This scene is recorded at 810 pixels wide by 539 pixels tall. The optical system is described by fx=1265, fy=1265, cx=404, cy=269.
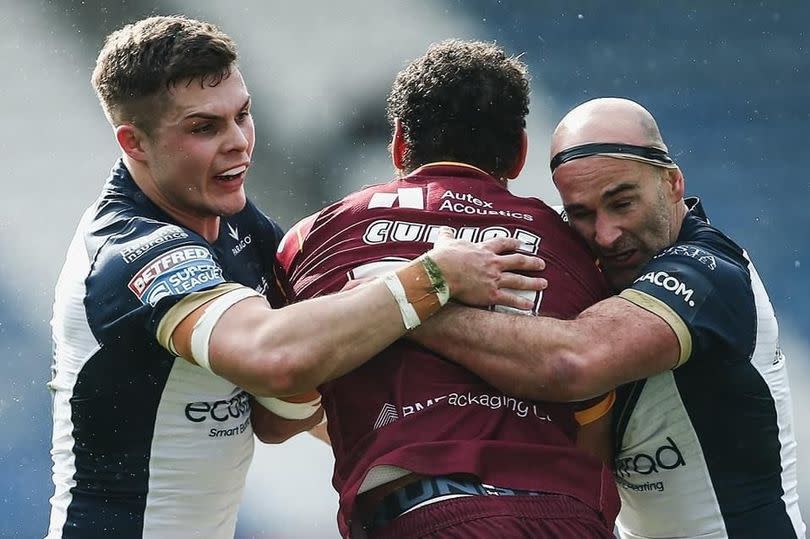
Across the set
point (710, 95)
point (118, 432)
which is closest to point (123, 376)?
point (118, 432)

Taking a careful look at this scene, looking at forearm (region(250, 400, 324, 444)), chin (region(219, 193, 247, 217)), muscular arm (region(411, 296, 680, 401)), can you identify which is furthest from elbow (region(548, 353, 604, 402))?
chin (region(219, 193, 247, 217))

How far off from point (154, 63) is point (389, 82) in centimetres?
373

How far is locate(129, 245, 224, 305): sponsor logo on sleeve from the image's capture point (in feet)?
10.9

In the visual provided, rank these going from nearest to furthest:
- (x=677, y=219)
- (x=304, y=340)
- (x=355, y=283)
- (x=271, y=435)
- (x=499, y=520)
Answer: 1. (x=499, y=520)
2. (x=304, y=340)
3. (x=355, y=283)
4. (x=677, y=219)
5. (x=271, y=435)

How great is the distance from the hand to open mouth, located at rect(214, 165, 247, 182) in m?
0.78

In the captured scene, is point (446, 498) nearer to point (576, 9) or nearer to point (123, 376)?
point (123, 376)

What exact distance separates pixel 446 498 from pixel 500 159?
109 centimetres

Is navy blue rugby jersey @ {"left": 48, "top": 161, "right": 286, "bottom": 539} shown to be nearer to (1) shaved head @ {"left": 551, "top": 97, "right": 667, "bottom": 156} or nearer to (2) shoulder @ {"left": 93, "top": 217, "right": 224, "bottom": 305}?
(2) shoulder @ {"left": 93, "top": 217, "right": 224, "bottom": 305}

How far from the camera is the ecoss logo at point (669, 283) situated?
3.44 metres

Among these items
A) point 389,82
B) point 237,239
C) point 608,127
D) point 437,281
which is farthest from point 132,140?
point 389,82

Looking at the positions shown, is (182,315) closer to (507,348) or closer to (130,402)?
(130,402)

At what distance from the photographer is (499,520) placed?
3.05 m

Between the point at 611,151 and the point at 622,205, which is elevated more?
the point at 611,151

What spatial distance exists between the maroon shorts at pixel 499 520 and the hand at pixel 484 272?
55 cm
